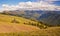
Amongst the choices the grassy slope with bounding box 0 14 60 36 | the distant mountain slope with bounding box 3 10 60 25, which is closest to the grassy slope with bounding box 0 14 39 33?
the grassy slope with bounding box 0 14 60 36

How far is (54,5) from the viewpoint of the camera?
4.25 m

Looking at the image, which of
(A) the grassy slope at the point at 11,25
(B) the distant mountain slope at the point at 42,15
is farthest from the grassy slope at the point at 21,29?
(B) the distant mountain slope at the point at 42,15

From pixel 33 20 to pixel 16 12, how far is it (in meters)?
0.49

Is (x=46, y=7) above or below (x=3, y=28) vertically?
above

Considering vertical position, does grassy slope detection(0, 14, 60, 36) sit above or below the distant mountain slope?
below

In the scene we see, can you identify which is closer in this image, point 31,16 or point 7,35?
point 7,35

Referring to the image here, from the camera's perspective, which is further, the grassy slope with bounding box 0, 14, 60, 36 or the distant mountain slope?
the distant mountain slope

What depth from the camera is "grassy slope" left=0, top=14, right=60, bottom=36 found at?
3.93 meters

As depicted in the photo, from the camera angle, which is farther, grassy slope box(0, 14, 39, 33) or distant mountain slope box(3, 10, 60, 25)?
distant mountain slope box(3, 10, 60, 25)

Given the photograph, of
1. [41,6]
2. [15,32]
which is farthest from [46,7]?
[15,32]

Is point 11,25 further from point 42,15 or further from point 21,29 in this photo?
point 42,15

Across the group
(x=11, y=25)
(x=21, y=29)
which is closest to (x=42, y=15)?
(x=21, y=29)

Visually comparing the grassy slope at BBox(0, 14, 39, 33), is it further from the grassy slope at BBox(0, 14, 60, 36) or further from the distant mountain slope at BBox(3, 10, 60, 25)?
the distant mountain slope at BBox(3, 10, 60, 25)

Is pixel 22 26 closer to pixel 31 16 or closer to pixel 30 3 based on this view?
pixel 31 16
